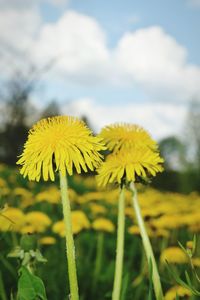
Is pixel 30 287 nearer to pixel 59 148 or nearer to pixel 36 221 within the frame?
pixel 59 148

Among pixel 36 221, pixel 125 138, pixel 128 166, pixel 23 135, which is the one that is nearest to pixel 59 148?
pixel 128 166

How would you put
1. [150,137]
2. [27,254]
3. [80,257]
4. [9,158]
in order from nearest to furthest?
[27,254], [150,137], [80,257], [9,158]

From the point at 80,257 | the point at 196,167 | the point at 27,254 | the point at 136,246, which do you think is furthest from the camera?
the point at 196,167

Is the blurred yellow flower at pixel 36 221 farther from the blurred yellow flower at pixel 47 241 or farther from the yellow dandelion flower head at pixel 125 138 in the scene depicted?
the yellow dandelion flower head at pixel 125 138

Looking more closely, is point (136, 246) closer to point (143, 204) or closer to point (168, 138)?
point (143, 204)

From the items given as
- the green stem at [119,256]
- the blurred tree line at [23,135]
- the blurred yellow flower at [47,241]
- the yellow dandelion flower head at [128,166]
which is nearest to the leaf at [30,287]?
the green stem at [119,256]

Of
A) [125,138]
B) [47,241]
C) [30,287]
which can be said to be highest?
[125,138]

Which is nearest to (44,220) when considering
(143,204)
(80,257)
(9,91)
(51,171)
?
(80,257)
